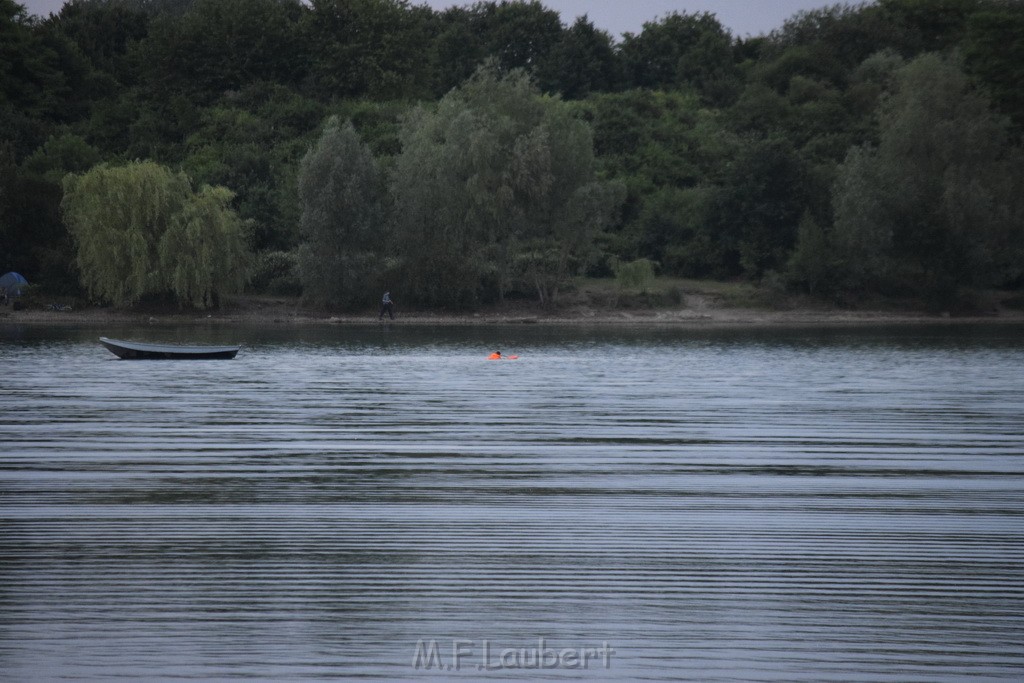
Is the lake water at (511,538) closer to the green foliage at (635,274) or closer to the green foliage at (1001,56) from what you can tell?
the green foliage at (635,274)

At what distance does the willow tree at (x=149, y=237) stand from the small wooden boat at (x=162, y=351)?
2309 centimetres

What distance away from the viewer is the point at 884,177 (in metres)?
69.9

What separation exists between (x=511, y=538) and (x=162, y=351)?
30.1 metres

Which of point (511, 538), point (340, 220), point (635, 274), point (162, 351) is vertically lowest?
point (511, 538)

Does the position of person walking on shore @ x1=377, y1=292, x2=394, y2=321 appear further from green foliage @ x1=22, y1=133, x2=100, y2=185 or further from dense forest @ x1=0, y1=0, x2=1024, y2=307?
green foliage @ x1=22, y1=133, x2=100, y2=185

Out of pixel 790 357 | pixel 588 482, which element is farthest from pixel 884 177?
pixel 588 482

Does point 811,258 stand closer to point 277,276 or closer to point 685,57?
point 277,276

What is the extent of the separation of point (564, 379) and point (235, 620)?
25.0 meters

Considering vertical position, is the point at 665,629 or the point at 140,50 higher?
the point at 140,50

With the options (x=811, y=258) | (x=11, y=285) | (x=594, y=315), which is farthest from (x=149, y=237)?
(x=811, y=258)

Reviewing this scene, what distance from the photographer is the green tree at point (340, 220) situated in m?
67.3

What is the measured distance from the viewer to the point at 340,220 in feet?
222

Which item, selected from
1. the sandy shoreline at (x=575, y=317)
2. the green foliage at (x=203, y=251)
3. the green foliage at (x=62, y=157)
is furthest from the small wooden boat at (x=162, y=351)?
the green foliage at (x=62, y=157)

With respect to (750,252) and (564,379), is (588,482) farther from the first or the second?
(750,252)
